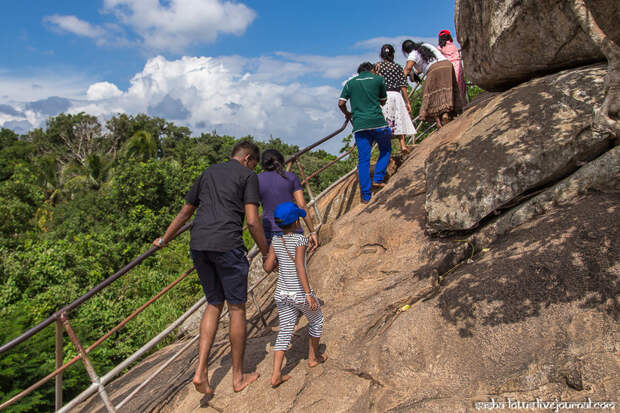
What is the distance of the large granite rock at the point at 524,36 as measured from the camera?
4641mm

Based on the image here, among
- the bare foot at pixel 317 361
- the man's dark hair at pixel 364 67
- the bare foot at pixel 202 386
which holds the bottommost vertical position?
the bare foot at pixel 317 361

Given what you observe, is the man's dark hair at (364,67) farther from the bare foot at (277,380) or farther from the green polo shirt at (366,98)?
the bare foot at (277,380)

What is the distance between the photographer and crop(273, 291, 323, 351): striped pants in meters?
3.15

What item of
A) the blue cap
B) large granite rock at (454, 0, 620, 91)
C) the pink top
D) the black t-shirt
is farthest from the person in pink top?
the black t-shirt

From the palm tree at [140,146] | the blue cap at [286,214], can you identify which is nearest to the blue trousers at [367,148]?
the blue cap at [286,214]

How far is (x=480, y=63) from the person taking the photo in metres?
5.95

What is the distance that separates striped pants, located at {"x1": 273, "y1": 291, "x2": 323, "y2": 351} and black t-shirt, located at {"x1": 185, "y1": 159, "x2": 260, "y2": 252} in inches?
20.2

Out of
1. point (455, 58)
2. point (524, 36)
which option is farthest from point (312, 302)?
point (455, 58)

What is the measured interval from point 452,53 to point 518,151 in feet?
12.2

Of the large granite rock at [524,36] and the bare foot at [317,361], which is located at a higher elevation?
the large granite rock at [524,36]

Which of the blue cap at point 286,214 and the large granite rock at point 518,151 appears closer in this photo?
the blue cap at point 286,214

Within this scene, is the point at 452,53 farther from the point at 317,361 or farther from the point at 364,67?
the point at 317,361

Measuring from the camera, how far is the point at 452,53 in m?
7.14

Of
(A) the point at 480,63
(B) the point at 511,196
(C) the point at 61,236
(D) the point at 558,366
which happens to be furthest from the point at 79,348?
(C) the point at 61,236
